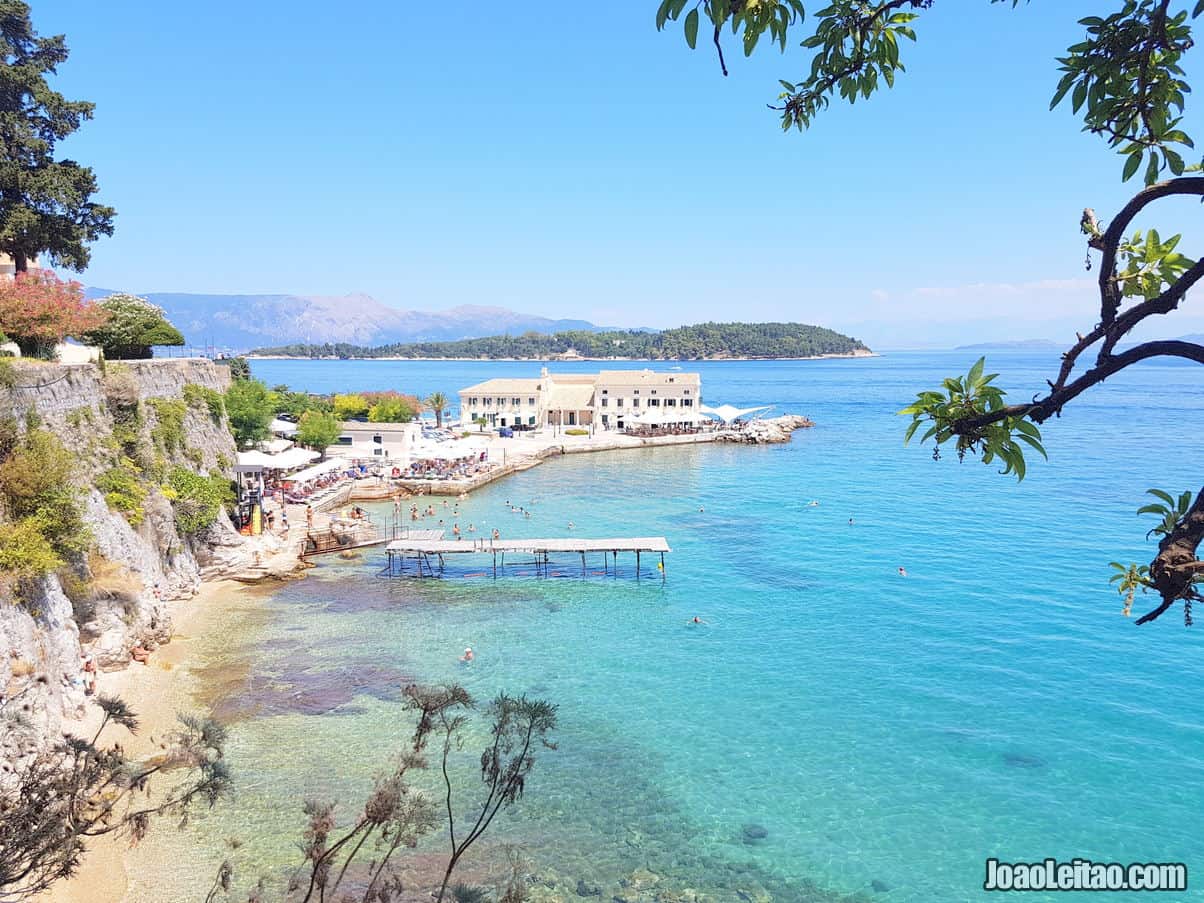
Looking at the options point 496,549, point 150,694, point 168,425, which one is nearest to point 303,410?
point 168,425

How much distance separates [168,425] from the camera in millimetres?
28672

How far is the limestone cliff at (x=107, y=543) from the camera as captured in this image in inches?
632

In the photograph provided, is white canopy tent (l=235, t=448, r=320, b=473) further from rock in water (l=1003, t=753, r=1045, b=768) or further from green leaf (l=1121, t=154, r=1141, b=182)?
green leaf (l=1121, t=154, r=1141, b=182)

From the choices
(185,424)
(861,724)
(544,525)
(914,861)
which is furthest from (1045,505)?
(185,424)

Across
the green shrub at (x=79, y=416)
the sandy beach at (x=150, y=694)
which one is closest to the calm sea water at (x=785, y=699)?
the sandy beach at (x=150, y=694)

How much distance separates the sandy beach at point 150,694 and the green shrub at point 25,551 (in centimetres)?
343

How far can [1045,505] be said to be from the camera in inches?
1781

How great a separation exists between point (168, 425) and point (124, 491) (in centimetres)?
539

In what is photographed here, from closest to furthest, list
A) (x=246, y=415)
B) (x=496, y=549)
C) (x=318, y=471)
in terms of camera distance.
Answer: (x=496, y=549)
(x=246, y=415)
(x=318, y=471)

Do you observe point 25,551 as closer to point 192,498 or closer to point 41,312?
point 41,312

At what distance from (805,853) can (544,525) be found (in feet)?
86.5

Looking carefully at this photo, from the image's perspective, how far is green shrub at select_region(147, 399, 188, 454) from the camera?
28131mm

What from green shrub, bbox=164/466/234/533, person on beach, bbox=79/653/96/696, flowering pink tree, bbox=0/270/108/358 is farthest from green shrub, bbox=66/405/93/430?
person on beach, bbox=79/653/96/696

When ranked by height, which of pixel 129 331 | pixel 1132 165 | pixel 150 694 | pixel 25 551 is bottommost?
pixel 150 694
